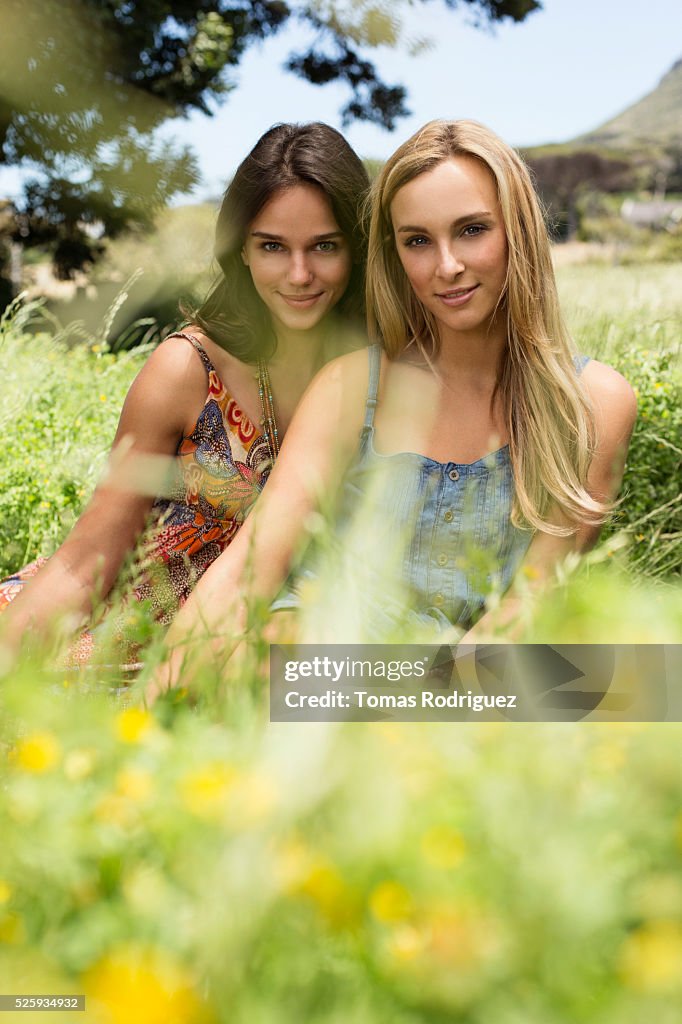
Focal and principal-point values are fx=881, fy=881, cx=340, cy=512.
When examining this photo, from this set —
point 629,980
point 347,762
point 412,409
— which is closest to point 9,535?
point 412,409

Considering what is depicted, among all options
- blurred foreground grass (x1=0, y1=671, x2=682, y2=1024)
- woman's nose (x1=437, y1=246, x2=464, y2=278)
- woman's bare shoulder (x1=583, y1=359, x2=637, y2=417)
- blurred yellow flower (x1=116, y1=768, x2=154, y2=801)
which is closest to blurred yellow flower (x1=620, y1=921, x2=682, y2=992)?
blurred foreground grass (x1=0, y1=671, x2=682, y2=1024)

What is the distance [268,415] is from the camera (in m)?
2.31

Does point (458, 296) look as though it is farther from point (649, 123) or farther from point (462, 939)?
point (649, 123)

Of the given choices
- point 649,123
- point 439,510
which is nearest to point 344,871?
point 439,510

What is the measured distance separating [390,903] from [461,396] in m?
1.57

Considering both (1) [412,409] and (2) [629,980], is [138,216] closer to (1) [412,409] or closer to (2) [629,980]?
(1) [412,409]

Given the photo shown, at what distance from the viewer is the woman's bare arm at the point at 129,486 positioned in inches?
79.0

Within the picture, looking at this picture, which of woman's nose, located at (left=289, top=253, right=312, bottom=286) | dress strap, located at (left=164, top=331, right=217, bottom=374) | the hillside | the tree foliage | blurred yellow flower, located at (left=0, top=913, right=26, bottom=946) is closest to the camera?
blurred yellow flower, located at (left=0, top=913, right=26, bottom=946)

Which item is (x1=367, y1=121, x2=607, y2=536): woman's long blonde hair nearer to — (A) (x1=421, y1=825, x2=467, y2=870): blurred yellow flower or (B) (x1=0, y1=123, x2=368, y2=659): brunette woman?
(B) (x1=0, y1=123, x2=368, y2=659): brunette woman

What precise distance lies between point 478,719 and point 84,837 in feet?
1.19

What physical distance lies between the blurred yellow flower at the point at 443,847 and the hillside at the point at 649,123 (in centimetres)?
7206

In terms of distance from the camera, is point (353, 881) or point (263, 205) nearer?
point (353, 881)

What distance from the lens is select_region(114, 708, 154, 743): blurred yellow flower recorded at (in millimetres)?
761

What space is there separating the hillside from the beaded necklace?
70.5 m
